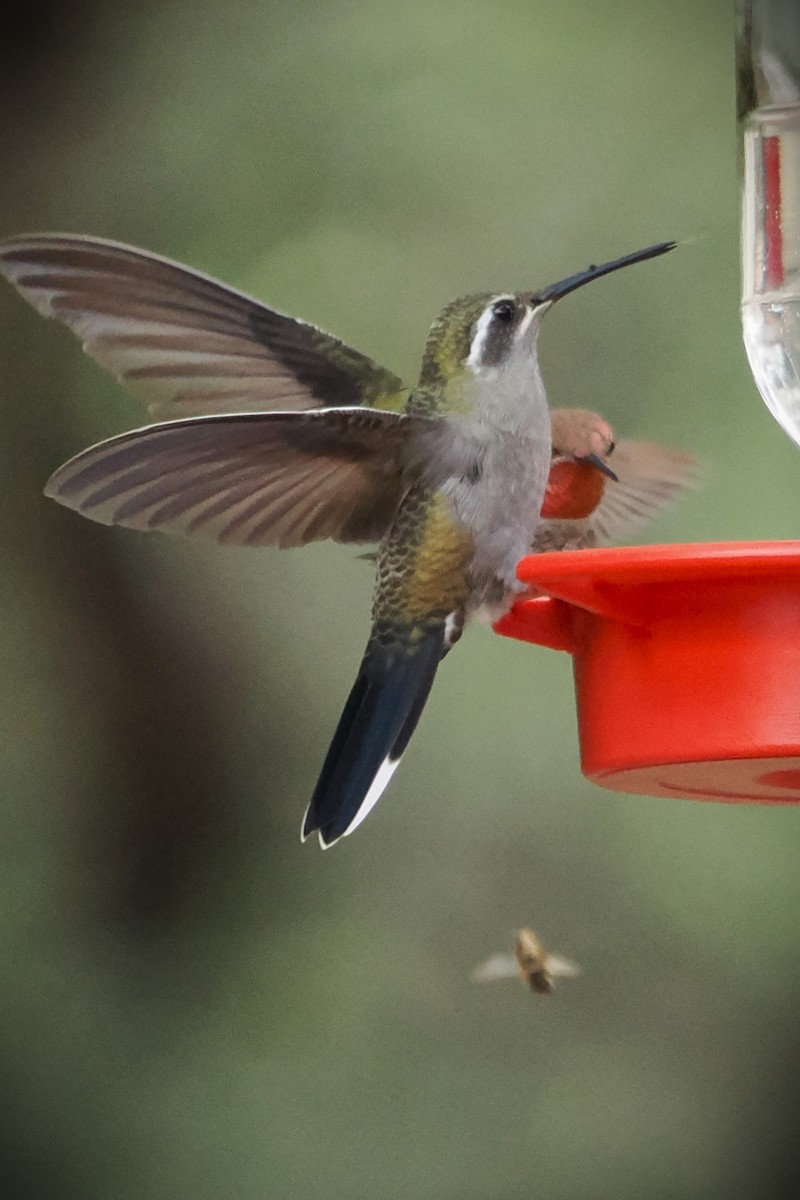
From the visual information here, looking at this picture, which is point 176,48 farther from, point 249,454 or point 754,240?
point 249,454

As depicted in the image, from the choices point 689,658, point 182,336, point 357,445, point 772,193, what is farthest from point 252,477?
point 772,193

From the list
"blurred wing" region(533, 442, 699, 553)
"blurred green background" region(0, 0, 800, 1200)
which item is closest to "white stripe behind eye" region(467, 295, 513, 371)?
"blurred wing" region(533, 442, 699, 553)

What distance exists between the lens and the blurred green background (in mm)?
2924

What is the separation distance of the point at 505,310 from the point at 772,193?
427mm

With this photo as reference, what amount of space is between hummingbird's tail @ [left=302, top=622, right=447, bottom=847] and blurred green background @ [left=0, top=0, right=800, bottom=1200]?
120 centimetres

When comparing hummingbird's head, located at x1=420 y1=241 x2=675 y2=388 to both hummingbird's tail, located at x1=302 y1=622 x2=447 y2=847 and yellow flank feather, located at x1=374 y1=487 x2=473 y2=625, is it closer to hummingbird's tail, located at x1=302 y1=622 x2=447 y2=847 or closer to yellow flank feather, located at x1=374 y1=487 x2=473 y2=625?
yellow flank feather, located at x1=374 y1=487 x2=473 y2=625

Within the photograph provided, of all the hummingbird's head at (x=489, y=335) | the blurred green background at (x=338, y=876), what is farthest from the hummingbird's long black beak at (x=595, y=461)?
the blurred green background at (x=338, y=876)

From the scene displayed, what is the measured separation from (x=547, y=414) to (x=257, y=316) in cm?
32

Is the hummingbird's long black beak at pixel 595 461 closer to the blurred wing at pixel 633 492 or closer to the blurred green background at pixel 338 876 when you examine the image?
the blurred wing at pixel 633 492

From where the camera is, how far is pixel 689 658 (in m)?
1.30

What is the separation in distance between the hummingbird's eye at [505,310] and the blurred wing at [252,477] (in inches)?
6.2

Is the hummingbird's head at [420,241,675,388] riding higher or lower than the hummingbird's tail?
higher

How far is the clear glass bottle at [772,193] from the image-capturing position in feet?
5.75

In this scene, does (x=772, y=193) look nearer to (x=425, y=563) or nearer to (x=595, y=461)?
(x=595, y=461)
